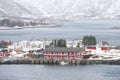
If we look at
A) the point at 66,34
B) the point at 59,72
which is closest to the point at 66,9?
the point at 66,34

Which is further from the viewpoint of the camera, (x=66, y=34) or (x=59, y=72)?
(x=66, y=34)

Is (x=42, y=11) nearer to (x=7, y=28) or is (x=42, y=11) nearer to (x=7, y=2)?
(x=7, y=2)

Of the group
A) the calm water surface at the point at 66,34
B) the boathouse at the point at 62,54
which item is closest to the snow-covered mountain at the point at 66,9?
the calm water surface at the point at 66,34

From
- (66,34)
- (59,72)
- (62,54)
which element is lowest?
(59,72)

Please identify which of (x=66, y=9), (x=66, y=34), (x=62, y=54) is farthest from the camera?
(x=66, y=9)

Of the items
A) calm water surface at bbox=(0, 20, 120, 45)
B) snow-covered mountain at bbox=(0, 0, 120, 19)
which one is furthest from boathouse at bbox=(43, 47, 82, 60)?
snow-covered mountain at bbox=(0, 0, 120, 19)

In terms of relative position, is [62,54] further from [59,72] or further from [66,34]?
[66,34]
